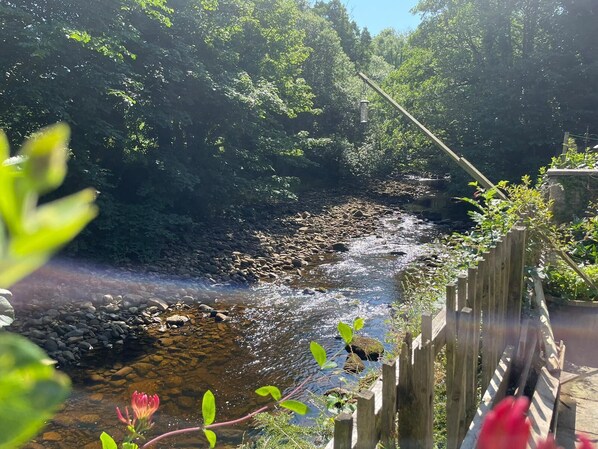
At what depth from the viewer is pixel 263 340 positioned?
6977mm

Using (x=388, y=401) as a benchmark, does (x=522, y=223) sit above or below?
above

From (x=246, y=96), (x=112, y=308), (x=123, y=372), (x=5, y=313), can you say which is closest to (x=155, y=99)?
(x=246, y=96)

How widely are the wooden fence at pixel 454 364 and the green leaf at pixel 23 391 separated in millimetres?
1480

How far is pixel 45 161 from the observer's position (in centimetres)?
15

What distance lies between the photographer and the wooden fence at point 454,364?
183 cm

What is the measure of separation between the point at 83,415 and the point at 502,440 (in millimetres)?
5710

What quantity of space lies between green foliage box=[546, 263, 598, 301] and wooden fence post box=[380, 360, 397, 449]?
2.79 metres

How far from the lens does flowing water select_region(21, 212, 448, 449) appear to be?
5176 millimetres

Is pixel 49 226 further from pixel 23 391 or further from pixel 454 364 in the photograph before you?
pixel 454 364

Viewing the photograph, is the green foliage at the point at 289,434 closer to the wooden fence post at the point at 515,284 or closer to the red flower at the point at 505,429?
the wooden fence post at the point at 515,284

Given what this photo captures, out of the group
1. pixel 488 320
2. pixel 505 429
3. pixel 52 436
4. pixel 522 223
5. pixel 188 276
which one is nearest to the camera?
pixel 505 429

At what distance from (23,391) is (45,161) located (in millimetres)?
100

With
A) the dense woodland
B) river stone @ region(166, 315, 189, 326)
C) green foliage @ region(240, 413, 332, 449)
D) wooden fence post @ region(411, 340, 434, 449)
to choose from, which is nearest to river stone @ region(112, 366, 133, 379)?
river stone @ region(166, 315, 189, 326)

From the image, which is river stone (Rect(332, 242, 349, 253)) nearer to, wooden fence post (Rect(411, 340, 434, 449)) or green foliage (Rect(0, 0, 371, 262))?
green foliage (Rect(0, 0, 371, 262))
